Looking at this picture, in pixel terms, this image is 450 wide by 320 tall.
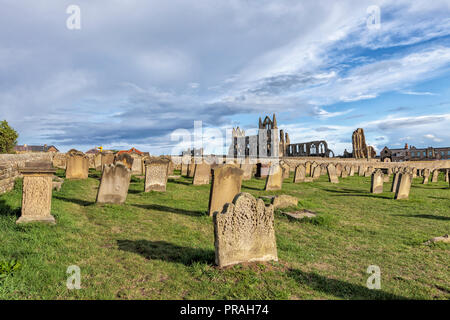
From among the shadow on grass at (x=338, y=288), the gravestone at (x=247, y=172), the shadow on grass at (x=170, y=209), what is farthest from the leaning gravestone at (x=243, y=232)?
the gravestone at (x=247, y=172)

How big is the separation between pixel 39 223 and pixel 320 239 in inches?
244

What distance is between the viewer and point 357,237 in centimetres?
698

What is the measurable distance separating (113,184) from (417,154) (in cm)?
8752

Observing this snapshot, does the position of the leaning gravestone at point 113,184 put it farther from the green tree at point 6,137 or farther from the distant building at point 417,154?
the distant building at point 417,154

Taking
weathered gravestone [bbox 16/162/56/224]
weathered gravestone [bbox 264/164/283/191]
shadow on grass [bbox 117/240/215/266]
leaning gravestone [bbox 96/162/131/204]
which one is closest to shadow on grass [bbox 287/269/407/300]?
shadow on grass [bbox 117/240/215/266]

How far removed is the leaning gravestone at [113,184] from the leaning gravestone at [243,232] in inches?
228

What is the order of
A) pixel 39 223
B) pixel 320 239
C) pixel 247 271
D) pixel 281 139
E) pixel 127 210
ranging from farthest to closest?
pixel 281 139 < pixel 127 210 < pixel 320 239 < pixel 39 223 < pixel 247 271

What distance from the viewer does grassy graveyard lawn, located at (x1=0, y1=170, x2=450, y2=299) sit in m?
3.76

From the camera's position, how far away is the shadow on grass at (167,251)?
4781mm

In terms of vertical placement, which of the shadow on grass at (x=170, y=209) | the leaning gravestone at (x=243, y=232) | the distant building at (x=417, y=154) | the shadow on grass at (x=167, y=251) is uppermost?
the distant building at (x=417, y=154)

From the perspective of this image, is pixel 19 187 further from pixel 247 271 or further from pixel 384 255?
pixel 384 255

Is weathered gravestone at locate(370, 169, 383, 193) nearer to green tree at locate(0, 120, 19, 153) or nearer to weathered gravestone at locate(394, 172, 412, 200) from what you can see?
weathered gravestone at locate(394, 172, 412, 200)

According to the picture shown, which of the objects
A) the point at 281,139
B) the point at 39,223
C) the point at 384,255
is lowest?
the point at 384,255
